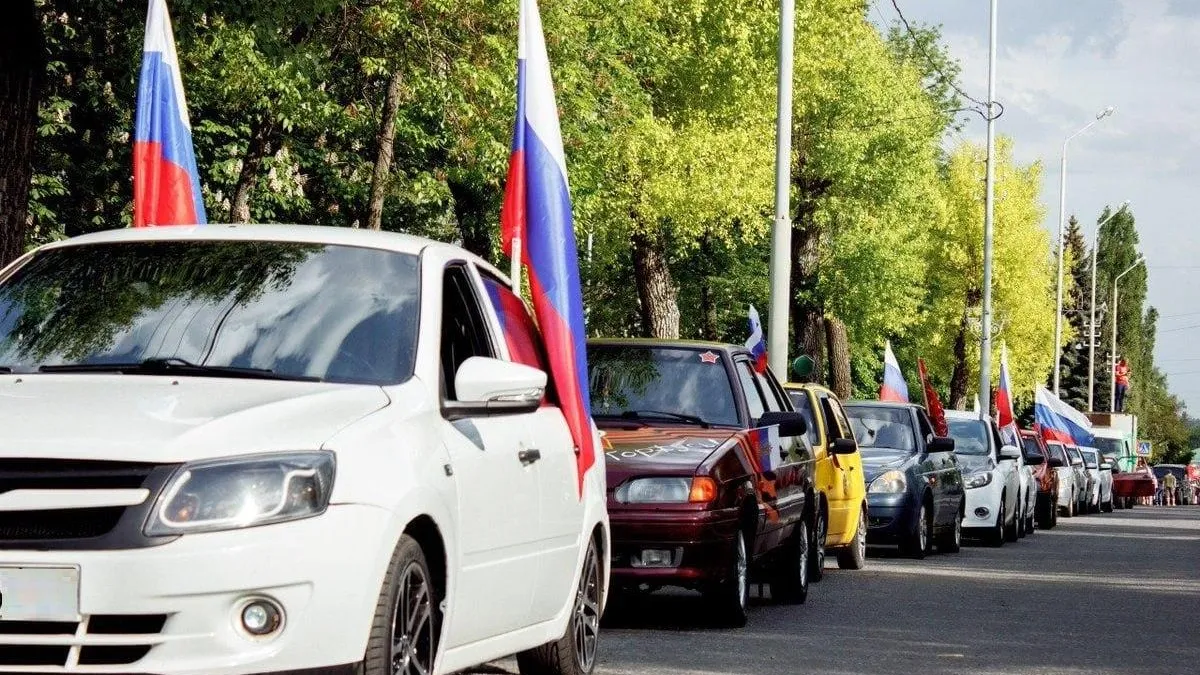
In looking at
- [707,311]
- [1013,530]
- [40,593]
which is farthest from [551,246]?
[707,311]

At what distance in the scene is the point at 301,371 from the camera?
6.84m

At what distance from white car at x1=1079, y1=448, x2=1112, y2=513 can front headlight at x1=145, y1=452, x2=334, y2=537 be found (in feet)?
143

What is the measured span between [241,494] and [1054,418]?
148 ft

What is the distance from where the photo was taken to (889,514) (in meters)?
21.2

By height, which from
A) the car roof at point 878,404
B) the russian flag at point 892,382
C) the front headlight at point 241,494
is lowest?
the front headlight at point 241,494

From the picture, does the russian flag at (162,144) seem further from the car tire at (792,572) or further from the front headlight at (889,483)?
the front headlight at (889,483)

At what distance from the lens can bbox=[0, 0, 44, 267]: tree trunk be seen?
14.7 m

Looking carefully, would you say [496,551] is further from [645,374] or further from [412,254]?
[645,374]

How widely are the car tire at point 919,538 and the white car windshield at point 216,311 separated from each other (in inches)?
575

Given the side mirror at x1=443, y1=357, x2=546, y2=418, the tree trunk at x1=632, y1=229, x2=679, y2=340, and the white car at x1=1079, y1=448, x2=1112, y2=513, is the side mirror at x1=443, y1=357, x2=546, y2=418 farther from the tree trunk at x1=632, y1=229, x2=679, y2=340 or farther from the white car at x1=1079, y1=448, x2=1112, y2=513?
the white car at x1=1079, y1=448, x2=1112, y2=513

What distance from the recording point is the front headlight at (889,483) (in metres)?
21.2

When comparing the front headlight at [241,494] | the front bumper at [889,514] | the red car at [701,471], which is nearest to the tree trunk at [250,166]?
the front bumper at [889,514]

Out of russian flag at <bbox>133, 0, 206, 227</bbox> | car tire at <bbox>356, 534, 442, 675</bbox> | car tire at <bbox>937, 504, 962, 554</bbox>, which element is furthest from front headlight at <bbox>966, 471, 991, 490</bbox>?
car tire at <bbox>356, 534, 442, 675</bbox>

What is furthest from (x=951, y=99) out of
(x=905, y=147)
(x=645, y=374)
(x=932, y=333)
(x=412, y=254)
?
(x=412, y=254)
